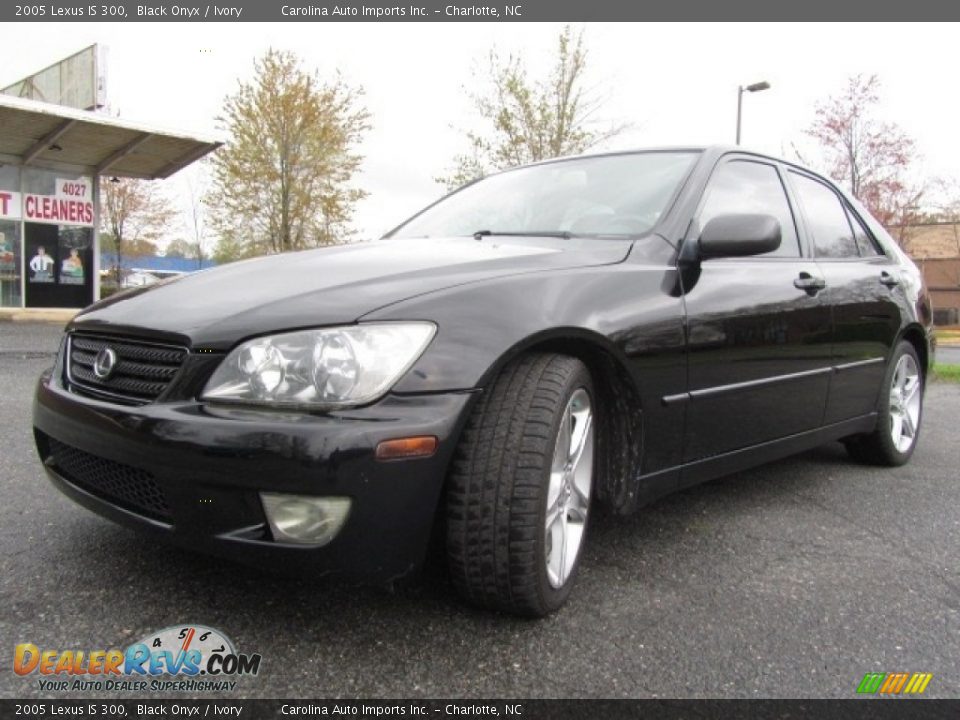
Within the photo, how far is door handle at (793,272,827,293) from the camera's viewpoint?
3065 millimetres

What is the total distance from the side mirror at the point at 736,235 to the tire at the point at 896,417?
1821mm

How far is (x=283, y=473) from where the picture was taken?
1.63 m

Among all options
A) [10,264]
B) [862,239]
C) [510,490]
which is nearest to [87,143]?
[10,264]

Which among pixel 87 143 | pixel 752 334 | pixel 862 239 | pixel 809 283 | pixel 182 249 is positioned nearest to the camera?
pixel 752 334

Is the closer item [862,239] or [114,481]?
[114,481]

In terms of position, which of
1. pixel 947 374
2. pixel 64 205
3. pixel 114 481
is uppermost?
pixel 64 205

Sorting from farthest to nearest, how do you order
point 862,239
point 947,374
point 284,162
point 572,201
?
point 284,162
point 947,374
point 862,239
point 572,201

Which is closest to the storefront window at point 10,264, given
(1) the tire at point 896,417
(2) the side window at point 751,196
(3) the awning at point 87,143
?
(3) the awning at point 87,143

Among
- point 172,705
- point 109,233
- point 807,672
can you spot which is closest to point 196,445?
point 172,705

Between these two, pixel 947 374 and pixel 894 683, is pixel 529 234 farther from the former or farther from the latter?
pixel 947 374

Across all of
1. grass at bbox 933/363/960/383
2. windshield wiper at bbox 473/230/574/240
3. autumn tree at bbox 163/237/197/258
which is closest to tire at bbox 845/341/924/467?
windshield wiper at bbox 473/230/574/240

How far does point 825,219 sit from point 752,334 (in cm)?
134

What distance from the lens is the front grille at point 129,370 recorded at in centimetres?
184

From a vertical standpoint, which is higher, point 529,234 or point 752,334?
point 529,234
